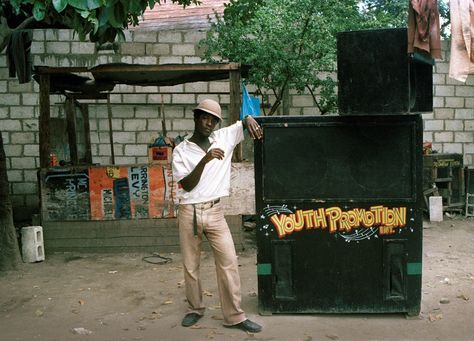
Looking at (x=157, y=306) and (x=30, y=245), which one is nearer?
(x=157, y=306)

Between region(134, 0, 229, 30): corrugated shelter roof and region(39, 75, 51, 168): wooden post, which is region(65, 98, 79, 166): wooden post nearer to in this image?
region(39, 75, 51, 168): wooden post

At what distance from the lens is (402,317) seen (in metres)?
4.31

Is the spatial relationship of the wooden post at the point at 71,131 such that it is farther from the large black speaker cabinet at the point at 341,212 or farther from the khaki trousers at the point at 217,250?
the large black speaker cabinet at the point at 341,212

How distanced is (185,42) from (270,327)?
650 cm

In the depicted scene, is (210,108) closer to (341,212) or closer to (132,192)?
(341,212)

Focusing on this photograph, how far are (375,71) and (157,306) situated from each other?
9.74 feet

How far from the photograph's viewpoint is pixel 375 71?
13.1 ft

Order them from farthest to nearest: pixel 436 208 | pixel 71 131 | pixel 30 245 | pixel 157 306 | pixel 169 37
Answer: pixel 169 37 → pixel 436 208 → pixel 71 131 → pixel 30 245 → pixel 157 306

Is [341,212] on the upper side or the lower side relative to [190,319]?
upper

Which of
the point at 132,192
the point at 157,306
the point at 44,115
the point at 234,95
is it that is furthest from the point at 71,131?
the point at 157,306

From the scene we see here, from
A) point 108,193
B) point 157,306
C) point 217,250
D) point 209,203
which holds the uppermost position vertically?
point 209,203

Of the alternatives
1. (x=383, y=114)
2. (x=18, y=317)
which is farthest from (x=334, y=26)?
(x=18, y=317)

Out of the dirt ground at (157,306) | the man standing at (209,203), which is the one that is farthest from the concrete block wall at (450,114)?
the man standing at (209,203)

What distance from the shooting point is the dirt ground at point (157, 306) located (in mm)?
4070
